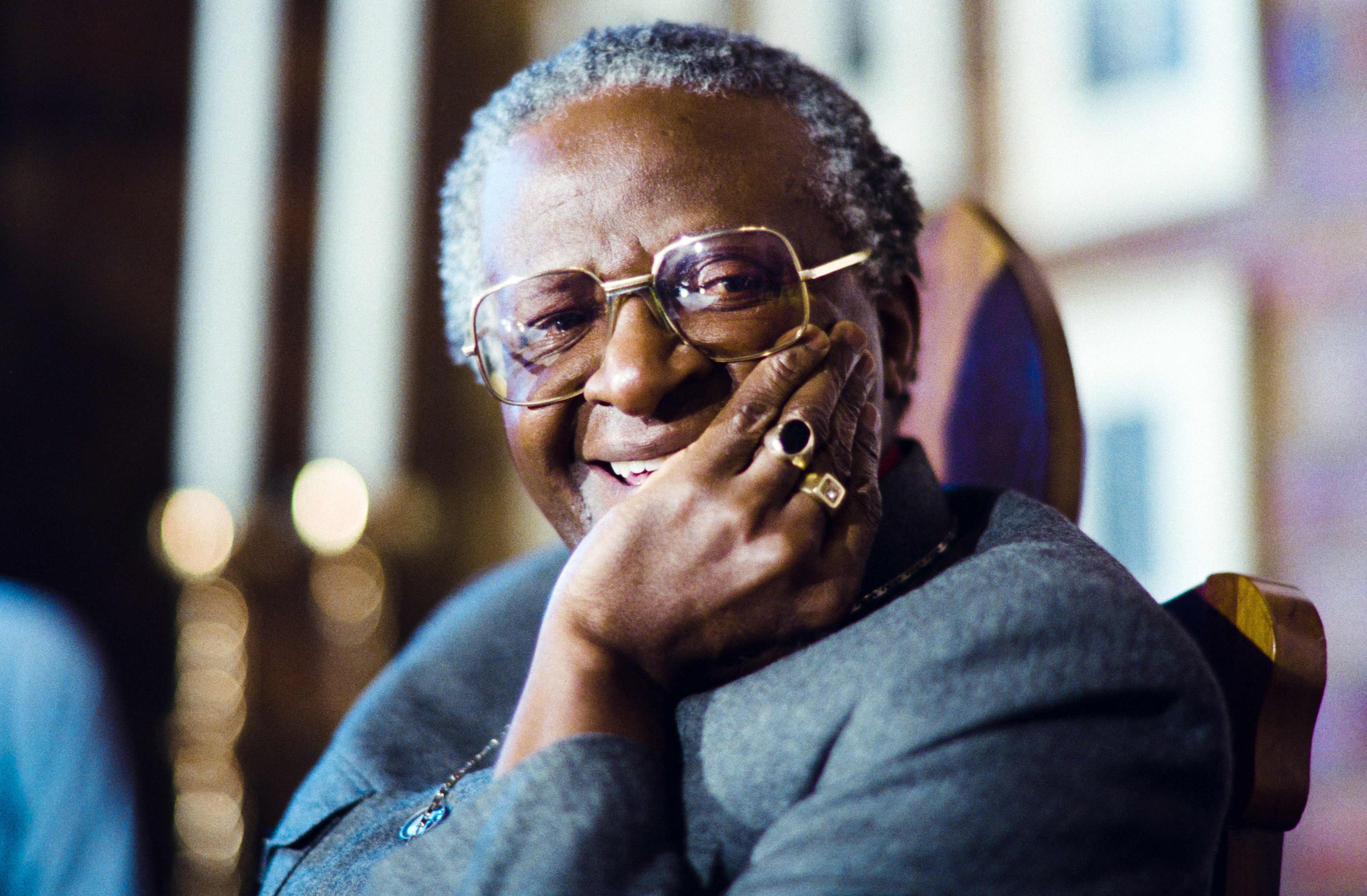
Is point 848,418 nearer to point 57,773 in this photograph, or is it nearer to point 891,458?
point 891,458

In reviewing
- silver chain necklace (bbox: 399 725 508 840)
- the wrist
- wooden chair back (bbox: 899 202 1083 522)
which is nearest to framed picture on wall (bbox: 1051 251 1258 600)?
wooden chair back (bbox: 899 202 1083 522)

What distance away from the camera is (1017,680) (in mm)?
861

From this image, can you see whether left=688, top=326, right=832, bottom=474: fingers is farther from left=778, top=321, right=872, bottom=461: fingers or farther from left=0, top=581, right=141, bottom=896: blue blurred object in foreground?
left=0, top=581, right=141, bottom=896: blue blurred object in foreground

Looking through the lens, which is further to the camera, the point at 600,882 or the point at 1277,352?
the point at 1277,352

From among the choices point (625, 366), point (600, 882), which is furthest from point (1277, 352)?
point (600, 882)

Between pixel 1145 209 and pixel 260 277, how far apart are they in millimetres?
3228

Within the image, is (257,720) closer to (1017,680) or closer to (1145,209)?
(1145,209)

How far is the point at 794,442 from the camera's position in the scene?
103 centimetres

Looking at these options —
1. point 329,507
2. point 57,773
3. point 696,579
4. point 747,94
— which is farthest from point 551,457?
point 329,507

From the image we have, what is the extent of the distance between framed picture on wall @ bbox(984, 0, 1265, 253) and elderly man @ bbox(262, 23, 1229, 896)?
151cm

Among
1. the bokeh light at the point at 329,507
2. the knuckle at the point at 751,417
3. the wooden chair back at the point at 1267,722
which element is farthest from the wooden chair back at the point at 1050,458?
the bokeh light at the point at 329,507

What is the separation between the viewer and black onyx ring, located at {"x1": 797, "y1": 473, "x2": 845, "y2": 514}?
1019 millimetres

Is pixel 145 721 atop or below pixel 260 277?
below

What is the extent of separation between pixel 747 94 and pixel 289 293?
369 centimetres
